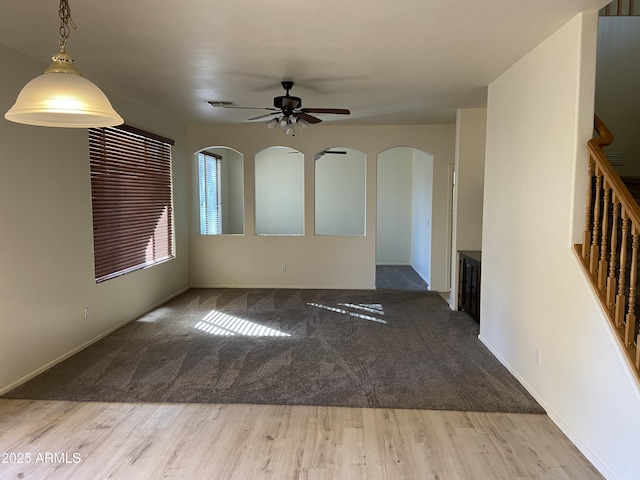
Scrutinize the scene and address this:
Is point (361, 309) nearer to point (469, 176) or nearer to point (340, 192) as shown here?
point (469, 176)

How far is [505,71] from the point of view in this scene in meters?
3.64

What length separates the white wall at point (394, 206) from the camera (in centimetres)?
897

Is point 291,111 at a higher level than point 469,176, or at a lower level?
higher

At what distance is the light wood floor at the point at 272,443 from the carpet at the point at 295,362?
164mm

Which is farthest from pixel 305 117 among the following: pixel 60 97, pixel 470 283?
pixel 60 97

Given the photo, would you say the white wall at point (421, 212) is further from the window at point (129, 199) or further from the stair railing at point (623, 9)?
the window at point (129, 199)

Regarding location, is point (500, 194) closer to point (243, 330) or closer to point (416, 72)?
point (416, 72)

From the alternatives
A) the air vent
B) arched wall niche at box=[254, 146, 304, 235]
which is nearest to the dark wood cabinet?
the air vent

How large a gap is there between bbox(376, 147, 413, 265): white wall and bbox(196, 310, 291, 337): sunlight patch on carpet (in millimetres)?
4770

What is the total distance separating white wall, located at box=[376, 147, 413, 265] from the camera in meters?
8.97

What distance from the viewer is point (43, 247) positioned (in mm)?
3467

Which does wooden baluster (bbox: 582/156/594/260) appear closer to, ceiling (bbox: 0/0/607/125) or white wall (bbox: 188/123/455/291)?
ceiling (bbox: 0/0/607/125)

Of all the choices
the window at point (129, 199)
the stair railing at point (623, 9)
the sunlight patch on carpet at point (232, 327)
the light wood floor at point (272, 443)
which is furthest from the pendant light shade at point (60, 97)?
the stair railing at point (623, 9)

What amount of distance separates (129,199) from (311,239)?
2861 millimetres
